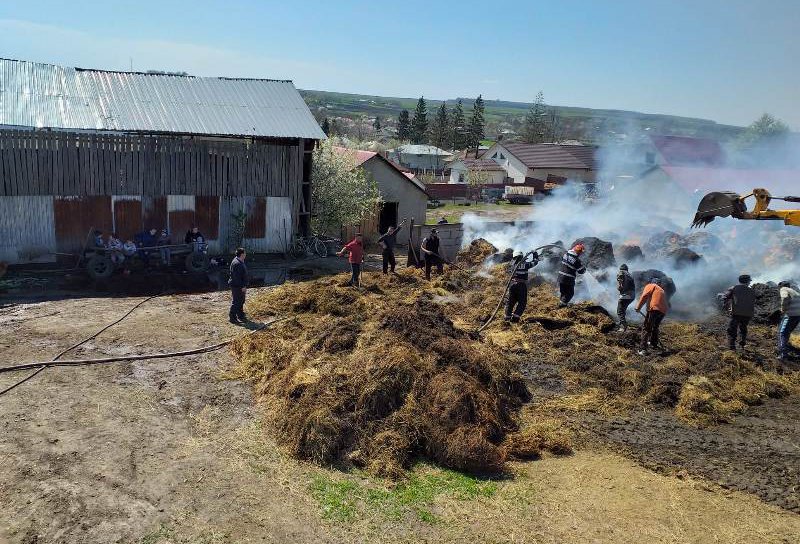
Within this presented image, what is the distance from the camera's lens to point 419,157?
2972 inches

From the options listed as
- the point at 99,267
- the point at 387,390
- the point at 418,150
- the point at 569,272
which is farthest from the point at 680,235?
the point at 418,150

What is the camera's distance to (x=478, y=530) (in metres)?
6.51

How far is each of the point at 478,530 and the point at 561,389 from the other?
451 cm

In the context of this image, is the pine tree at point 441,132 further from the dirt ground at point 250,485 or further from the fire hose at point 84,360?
the dirt ground at point 250,485

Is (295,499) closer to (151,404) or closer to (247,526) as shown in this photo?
(247,526)

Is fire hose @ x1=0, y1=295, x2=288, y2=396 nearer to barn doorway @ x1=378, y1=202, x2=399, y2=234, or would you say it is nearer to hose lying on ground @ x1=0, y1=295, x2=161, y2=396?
hose lying on ground @ x1=0, y1=295, x2=161, y2=396

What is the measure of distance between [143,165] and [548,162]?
159 feet

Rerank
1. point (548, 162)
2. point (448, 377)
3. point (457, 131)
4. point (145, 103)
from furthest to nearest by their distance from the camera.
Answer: point (457, 131) < point (548, 162) < point (145, 103) < point (448, 377)

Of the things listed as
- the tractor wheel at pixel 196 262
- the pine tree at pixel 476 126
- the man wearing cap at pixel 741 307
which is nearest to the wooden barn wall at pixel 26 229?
the tractor wheel at pixel 196 262

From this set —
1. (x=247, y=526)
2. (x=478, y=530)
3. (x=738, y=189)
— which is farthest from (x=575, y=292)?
(x=738, y=189)

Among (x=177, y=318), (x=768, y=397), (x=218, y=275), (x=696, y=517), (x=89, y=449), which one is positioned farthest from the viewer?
(x=218, y=275)

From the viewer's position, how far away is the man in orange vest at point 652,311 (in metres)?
11.8

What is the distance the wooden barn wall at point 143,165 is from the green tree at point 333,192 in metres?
1.94

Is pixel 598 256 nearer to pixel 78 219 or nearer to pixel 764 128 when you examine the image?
pixel 78 219
